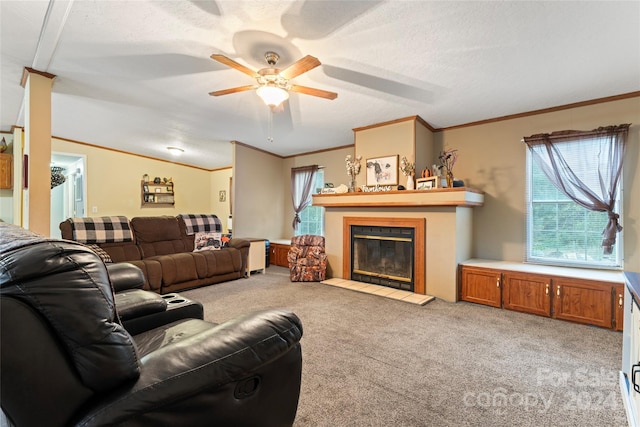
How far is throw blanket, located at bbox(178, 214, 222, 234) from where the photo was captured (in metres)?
4.87

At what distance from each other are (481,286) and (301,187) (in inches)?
157

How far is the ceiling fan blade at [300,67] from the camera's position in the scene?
225 centimetres

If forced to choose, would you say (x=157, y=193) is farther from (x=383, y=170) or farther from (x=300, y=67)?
(x=300, y=67)

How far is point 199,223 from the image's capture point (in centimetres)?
498

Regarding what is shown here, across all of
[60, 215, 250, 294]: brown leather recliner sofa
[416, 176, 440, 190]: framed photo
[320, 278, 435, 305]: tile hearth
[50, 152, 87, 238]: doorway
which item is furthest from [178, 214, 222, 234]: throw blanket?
[416, 176, 440, 190]: framed photo

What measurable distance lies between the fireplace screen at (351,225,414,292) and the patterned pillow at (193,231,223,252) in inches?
87.6

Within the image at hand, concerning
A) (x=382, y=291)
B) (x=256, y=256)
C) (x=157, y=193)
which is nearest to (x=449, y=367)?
(x=382, y=291)

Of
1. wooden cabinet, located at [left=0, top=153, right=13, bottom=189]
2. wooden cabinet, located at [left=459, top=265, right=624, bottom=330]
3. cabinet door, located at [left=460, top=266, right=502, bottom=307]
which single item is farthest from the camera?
wooden cabinet, located at [left=0, top=153, right=13, bottom=189]

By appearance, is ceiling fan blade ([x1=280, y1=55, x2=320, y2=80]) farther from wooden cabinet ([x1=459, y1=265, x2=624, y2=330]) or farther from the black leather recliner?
wooden cabinet ([x1=459, y1=265, x2=624, y2=330])

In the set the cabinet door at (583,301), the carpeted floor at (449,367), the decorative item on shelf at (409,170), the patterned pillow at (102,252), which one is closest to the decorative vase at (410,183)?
the decorative item on shelf at (409,170)

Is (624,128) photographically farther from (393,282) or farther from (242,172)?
(242,172)

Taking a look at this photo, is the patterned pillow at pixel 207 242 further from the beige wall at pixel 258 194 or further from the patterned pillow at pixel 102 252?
the patterned pillow at pixel 102 252

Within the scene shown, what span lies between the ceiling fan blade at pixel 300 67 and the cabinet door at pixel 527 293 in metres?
3.14

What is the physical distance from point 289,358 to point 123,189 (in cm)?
697
